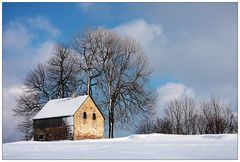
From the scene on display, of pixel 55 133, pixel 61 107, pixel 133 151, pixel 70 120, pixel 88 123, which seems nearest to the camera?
pixel 133 151

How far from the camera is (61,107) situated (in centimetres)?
3684

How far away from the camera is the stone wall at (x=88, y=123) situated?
34750 mm

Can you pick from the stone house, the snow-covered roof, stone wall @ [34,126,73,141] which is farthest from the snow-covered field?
the snow-covered roof

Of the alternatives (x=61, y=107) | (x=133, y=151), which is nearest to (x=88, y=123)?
(x=61, y=107)

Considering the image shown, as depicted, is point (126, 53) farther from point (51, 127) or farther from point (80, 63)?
point (51, 127)

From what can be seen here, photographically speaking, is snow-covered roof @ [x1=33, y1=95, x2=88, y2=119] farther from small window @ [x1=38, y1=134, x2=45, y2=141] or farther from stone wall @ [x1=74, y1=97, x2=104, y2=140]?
small window @ [x1=38, y1=134, x2=45, y2=141]

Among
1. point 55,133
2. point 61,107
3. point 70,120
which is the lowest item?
point 55,133

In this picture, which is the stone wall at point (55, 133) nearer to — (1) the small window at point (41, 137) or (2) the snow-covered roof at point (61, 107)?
(1) the small window at point (41, 137)

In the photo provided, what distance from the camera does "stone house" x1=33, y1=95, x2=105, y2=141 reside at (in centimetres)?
3481

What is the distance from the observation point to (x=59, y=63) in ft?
128

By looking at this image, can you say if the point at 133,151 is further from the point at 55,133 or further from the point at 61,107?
the point at 61,107

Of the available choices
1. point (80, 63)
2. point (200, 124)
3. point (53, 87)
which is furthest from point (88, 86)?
point (200, 124)

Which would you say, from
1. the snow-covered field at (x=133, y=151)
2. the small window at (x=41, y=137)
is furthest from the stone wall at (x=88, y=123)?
the snow-covered field at (x=133, y=151)

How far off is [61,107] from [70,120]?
8.03 feet
